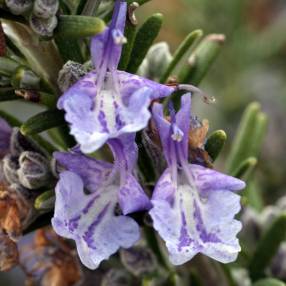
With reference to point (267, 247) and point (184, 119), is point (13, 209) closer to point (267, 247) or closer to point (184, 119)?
point (184, 119)

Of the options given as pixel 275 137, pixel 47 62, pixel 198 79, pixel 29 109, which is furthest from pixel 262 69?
pixel 47 62

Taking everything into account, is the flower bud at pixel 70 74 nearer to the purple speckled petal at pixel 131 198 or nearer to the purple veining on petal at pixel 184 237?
the purple speckled petal at pixel 131 198

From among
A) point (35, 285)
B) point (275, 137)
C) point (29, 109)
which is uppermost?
point (35, 285)

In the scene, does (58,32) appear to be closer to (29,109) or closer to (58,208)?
(58,208)

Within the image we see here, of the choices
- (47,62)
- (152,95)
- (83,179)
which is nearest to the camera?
(152,95)

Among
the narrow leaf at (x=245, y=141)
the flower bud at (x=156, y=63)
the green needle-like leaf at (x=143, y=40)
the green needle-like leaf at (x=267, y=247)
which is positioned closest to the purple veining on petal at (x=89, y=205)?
the green needle-like leaf at (x=143, y=40)

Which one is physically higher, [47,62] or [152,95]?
[152,95]
